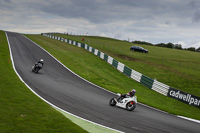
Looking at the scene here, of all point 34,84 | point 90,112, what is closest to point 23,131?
point 90,112

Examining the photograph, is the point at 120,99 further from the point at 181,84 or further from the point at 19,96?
the point at 181,84

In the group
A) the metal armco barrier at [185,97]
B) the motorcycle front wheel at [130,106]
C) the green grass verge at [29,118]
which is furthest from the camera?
the metal armco barrier at [185,97]

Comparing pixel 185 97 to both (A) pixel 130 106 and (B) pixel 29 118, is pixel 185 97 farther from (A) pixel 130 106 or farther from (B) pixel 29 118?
(B) pixel 29 118

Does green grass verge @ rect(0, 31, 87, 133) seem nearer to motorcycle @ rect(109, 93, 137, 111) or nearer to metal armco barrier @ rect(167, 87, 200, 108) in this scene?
motorcycle @ rect(109, 93, 137, 111)

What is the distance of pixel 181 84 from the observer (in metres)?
27.8

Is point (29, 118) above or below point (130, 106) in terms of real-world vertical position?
above

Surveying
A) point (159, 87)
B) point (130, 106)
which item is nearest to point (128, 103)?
point (130, 106)

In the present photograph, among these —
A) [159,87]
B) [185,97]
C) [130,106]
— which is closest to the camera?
[130,106]

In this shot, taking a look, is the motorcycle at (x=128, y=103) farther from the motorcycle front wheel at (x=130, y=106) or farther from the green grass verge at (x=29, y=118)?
the green grass verge at (x=29, y=118)

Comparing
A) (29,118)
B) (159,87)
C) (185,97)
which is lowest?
(185,97)

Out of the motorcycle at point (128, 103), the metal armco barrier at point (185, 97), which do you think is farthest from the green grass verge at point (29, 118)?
the metal armco barrier at point (185, 97)

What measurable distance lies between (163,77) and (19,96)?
2173cm

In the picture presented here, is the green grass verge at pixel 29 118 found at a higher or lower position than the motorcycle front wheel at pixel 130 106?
higher

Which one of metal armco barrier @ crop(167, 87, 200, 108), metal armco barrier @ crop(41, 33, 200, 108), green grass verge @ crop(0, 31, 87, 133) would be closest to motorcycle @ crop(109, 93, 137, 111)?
green grass verge @ crop(0, 31, 87, 133)
